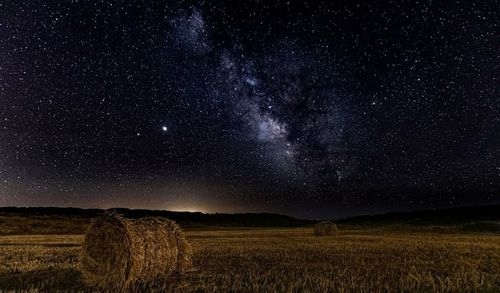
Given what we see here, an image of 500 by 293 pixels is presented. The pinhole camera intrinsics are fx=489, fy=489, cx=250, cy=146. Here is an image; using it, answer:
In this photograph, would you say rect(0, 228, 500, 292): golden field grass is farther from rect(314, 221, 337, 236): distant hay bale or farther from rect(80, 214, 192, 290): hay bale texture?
rect(314, 221, 337, 236): distant hay bale

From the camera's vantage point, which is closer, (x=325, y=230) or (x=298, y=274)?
(x=298, y=274)

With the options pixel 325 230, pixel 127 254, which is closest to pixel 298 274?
pixel 127 254

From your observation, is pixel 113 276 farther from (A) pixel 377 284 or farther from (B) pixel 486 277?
(B) pixel 486 277

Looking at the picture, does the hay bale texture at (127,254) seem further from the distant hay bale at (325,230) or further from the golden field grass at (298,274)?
the distant hay bale at (325,230)

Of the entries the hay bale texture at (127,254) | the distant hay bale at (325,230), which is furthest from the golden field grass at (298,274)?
the distant hay bale at (325,230)

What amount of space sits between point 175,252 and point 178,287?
3.12 meters

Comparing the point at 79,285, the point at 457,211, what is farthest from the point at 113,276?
the point at 457,211

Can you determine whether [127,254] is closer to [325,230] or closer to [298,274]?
[298,274]

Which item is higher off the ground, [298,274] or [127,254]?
[127,254]

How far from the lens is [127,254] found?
41.3ft

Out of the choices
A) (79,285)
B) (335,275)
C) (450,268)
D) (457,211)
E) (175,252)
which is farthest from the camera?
(457,211)

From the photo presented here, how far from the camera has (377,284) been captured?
37.2ft

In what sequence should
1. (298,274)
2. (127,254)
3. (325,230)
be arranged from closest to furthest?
(127,254) < (298,274) < (325,230)

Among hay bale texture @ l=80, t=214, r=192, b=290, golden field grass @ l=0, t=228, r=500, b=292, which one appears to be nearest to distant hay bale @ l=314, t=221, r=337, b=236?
golden field grass @ l=0, t=228, r=500, b=292
